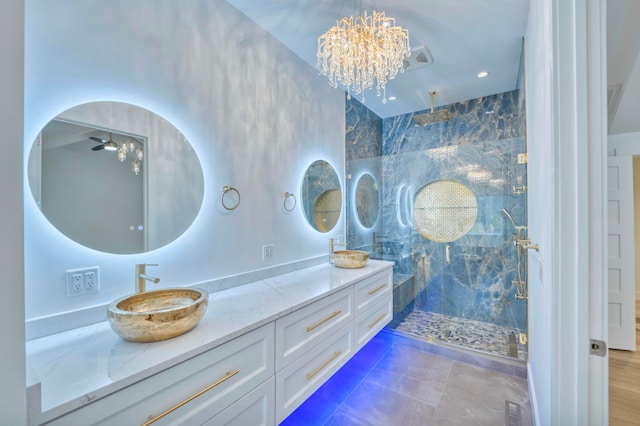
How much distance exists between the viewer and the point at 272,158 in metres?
2.17

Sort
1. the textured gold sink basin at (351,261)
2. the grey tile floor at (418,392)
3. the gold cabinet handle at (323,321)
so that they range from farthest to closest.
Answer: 1. the textured gold sink basin at (351,261)
2. the grey tile floor at (418,392)
3. the gold cabinet handle at (323,321)

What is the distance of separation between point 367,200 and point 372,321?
5.14ft

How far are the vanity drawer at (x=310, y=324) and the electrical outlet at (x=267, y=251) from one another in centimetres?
62

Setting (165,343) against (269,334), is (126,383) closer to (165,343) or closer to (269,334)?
(165,343)

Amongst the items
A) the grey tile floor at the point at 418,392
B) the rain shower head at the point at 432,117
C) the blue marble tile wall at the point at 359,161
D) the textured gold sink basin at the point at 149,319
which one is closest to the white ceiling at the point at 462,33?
the rain shower head at the point at 432,117

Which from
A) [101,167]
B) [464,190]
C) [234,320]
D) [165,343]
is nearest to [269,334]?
[234,320]

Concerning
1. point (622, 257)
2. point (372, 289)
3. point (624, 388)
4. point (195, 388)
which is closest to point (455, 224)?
point (622, 257)

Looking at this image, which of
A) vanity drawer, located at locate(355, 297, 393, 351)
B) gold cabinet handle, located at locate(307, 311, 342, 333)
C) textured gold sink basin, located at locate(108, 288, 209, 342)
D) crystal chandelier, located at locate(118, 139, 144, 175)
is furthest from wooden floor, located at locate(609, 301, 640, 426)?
crystal chandelier, located at locate(118, 139, 144, 175)

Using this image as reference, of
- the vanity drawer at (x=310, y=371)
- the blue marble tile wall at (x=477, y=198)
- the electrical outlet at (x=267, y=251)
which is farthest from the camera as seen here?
the blue marble tile wall at (x=477, y=198)

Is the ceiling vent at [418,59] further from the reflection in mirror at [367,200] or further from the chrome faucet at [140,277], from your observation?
the chrome faucet at [140,277]

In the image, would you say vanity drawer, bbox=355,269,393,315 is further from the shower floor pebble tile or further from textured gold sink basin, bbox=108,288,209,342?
textured gold sink basin, bbox=108,288,209,342

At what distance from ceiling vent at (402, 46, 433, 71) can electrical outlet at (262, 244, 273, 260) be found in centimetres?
207

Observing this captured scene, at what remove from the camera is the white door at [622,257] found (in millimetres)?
2584

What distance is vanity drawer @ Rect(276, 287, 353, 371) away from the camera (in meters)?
1.43
